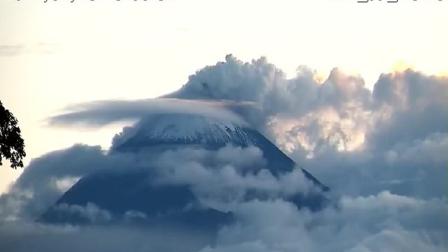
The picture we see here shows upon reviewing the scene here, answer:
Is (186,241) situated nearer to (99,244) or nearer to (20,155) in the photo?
(99,244)

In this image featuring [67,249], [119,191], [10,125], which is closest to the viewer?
[10,125]

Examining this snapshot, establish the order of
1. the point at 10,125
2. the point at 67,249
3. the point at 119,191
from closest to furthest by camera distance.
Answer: the point at 10,125 → the point at 67,249 → the point at 119,191

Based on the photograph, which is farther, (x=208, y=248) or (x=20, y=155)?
(x=208, y=248)

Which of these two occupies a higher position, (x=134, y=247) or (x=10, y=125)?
(x=134, y=247)

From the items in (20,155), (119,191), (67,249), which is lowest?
(20,155)

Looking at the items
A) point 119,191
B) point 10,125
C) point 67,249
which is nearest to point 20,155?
point 10,125

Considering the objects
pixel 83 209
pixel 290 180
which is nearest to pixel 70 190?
pixel 83 209

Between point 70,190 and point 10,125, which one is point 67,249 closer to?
point 70,190
